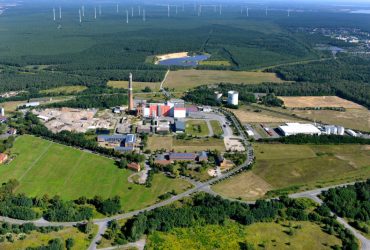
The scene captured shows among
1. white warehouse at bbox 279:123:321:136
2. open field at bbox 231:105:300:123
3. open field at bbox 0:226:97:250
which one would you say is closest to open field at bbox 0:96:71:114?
open field at bbox 231:105:300:123

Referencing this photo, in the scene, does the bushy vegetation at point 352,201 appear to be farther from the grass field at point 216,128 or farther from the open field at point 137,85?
the open field at point 137,85

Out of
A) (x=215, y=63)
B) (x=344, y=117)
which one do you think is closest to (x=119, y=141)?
(x=344, y=117)

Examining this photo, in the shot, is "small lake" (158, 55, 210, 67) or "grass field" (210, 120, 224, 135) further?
"small lake" (158, 55, 210, 67)

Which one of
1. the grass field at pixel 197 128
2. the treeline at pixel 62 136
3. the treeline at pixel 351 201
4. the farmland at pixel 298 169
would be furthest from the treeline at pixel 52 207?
the grass field at pixel 197 128

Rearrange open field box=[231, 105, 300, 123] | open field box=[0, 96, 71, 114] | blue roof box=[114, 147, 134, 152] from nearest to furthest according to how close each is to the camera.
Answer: blue roof box=[114, 147, 134, 152] → open field box=[231, 105, 300, 123] → open field box=[0, 96, 71, 114]

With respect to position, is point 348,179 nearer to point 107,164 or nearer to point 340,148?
point 340,148

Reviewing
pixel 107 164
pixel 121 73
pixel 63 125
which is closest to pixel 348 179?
pixel 107 164

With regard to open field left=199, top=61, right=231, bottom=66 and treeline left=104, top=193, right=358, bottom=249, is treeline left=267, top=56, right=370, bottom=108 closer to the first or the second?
Answer: open field left=199, top=61, right=231, bottom=66
